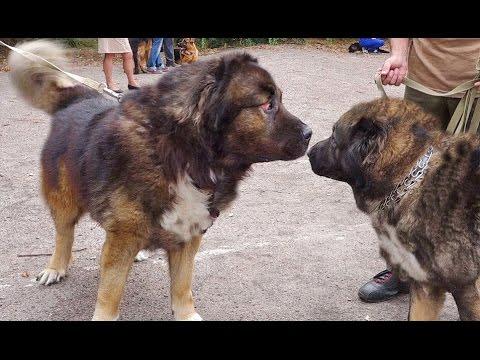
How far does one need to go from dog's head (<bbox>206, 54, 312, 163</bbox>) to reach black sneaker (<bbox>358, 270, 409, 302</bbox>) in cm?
145

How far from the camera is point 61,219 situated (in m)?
3.99

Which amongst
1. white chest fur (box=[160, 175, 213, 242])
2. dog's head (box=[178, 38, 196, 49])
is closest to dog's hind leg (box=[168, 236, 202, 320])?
white chest fur (box=[160, 175, 213, 242])

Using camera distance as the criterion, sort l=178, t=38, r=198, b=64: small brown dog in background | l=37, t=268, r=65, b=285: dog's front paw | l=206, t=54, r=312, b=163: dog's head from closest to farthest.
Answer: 1. l=206, t=54, r=312, b=163: dog's head
2. l=37, t=268, r=65, b=285: dog's front paw
3. l=178, t=38, r=198, b=64: small brown dog in background

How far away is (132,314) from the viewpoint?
386 cm

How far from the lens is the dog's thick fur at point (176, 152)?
2.99 metres

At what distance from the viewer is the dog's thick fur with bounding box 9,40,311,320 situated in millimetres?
2988

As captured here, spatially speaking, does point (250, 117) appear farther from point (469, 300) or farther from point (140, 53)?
point (140, 53)

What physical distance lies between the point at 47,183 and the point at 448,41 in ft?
9.56

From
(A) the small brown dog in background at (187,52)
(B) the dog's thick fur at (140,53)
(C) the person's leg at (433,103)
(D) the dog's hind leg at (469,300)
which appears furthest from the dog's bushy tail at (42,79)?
(A) the small brown dog in background at (187,52)

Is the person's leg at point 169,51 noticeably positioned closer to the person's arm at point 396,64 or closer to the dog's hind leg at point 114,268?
the person's arm at point 396,64

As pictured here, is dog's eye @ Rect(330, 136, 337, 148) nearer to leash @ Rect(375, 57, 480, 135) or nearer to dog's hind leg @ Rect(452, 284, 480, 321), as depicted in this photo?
leash @ Rect(375, 57, 480, 135)

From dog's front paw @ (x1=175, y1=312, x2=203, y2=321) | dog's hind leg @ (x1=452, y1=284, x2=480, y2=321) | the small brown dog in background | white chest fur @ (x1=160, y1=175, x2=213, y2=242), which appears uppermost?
white chest fur @ (x1=160, y1=175, x2=213, y2=242)

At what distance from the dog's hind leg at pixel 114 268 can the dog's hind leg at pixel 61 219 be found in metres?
0.66

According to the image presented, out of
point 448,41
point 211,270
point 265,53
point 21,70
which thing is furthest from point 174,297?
point 265,53
